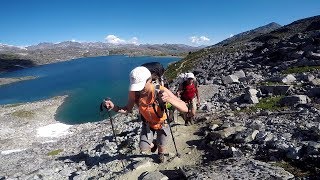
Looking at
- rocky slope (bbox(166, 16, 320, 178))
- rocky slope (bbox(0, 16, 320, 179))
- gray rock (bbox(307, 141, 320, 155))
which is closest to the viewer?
rocky slope (bbox(0, 16, 320, 179))

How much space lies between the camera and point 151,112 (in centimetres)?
1111

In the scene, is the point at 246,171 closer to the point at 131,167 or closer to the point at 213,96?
the point at 131,167

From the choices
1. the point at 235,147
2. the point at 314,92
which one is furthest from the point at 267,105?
the point at 235,147

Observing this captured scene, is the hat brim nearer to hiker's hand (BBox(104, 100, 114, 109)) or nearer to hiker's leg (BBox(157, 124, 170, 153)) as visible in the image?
hiker's hand (BBox(104, 100, 114, 109))

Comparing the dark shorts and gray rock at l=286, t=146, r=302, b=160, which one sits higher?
the dark shorts

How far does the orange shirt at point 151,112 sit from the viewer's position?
10.7 metres

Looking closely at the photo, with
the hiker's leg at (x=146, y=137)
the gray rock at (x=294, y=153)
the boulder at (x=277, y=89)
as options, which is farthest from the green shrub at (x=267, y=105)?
the hiker's leg at (x=146, y=137)

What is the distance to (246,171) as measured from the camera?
9711 mm

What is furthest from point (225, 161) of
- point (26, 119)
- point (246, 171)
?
point (26, 119)

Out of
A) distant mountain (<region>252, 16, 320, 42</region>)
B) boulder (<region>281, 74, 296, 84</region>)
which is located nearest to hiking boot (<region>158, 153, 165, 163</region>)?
boulder (<region>281, 74, 296, 84</region>)

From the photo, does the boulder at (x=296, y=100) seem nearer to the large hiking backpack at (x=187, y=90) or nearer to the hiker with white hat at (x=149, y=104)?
the large hiking backpack at (x=187, y=90)

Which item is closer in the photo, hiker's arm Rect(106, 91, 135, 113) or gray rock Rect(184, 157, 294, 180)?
gray rock Rect(184, 157, 294, 180)

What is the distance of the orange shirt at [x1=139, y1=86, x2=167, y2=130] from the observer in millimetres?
10734

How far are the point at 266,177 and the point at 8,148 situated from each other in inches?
1522
